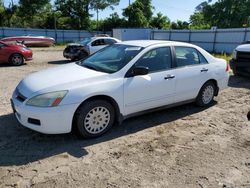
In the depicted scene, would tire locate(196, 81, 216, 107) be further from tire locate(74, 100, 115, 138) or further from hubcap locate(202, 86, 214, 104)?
tire locate(74, 100, 115, 138)

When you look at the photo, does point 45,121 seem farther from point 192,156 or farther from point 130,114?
point 192,156

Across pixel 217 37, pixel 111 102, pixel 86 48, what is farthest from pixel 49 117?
pixel 217 37

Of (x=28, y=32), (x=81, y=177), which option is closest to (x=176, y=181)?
(x=81, y=177)

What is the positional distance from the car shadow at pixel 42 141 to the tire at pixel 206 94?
887 millimetres

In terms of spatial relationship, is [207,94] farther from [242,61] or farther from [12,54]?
[12,54]

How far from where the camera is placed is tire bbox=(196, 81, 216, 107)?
5660 millimetres

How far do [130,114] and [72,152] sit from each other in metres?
1.26

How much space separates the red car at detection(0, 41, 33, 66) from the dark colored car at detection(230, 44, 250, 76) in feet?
30.7

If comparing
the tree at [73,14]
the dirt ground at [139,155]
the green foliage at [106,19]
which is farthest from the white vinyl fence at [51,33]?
the dirt ground at [139,155]

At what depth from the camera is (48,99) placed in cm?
370

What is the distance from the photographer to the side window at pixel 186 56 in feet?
16.8

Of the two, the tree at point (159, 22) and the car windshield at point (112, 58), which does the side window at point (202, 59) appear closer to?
the car windshield at point (112, 58)

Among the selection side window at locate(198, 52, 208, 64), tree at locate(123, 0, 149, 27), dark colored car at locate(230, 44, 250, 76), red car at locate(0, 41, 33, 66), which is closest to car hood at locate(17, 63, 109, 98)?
side window at locate(198, 52, 208, 64)

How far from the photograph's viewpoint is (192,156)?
12.2 feet
